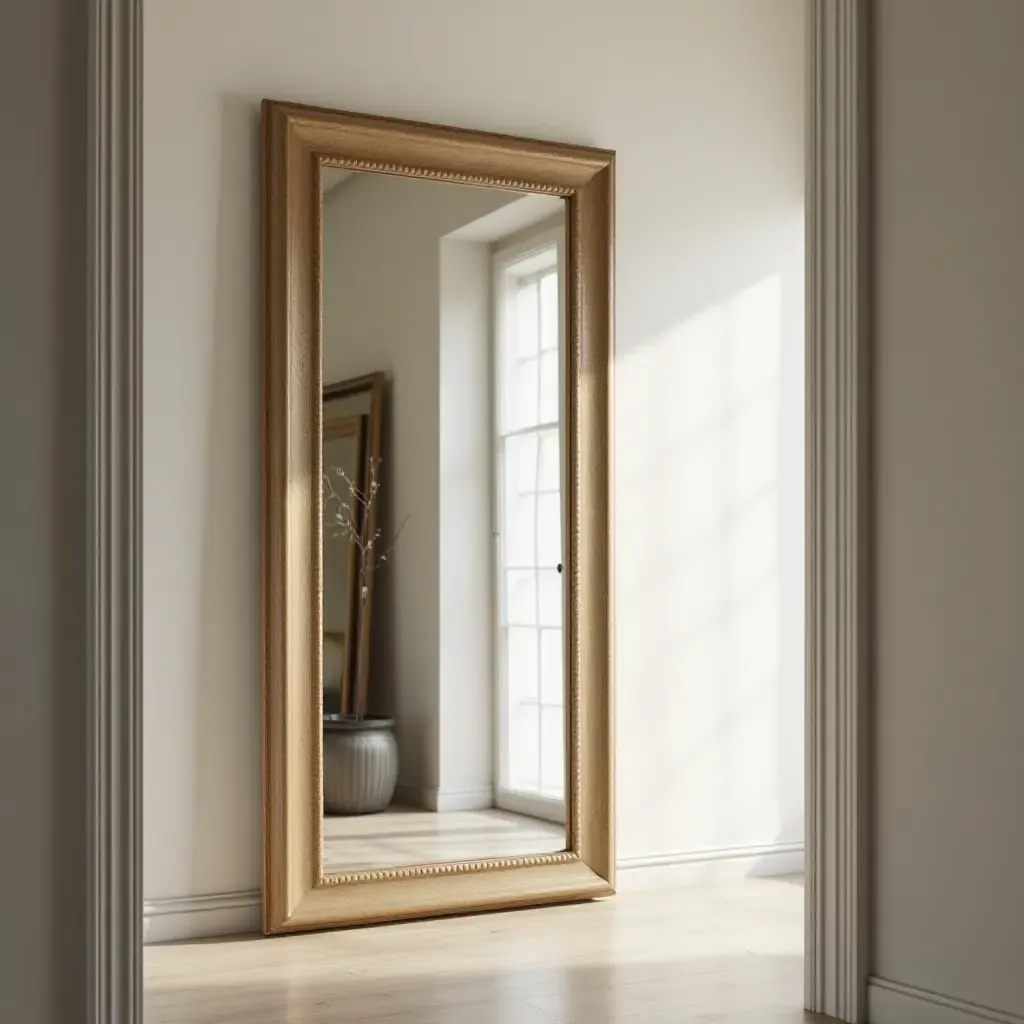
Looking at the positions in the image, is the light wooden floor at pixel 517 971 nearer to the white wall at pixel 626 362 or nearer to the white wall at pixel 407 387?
the white wall at pixel 626 362

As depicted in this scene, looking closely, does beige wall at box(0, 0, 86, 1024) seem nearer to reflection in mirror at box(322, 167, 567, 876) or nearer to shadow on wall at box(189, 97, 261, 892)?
shadow on wall at box(189, 97, 261, 892)

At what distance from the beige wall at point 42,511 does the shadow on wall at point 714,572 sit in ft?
8.41

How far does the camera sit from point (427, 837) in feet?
14.8

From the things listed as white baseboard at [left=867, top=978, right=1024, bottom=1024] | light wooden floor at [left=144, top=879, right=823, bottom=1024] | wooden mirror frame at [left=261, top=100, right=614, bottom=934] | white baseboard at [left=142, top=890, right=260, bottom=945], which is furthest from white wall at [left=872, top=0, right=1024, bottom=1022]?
white baseboard at [left=142, top=890, right=260, bottom=945]

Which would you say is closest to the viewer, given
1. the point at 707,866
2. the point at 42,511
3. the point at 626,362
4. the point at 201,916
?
the point at 42,511

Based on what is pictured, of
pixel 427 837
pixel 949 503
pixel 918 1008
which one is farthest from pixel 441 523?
pixel 918 1008

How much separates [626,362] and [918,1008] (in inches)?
93.8

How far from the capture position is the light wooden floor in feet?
11.1

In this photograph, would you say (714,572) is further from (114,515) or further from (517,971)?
(114,515)

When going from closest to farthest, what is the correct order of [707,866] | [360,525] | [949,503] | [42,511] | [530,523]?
[42,511]
[949,503]
[360,525]
[530,523]
[707,866]

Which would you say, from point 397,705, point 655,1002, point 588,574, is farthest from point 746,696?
point 655,1002

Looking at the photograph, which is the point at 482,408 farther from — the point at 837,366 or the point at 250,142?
the point at 837,366

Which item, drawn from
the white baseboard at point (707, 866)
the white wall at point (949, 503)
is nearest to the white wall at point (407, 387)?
the white baseboard at point (707, 866)

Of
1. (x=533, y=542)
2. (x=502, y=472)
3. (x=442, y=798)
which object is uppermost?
(x=502, y=472)
